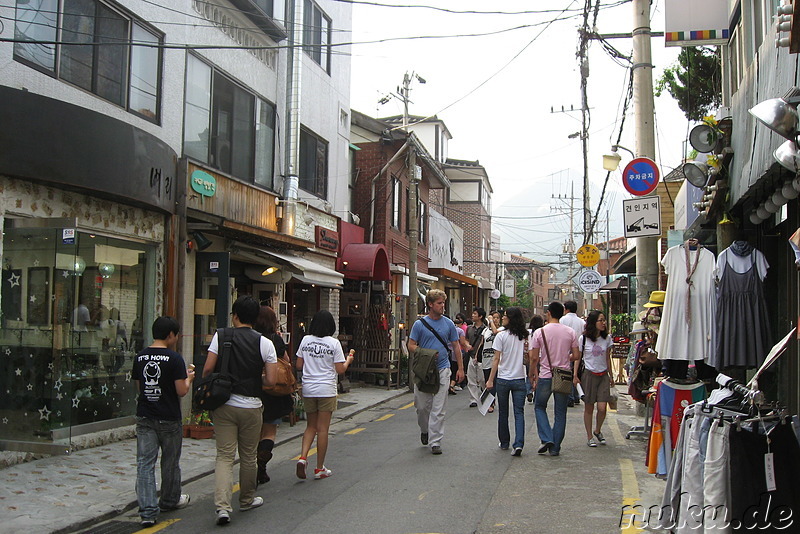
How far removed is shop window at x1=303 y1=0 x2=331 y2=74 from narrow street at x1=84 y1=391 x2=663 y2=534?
10230mm

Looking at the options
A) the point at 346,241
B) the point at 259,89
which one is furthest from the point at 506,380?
the point at 346,241

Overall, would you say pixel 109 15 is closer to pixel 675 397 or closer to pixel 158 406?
pixel 158 406

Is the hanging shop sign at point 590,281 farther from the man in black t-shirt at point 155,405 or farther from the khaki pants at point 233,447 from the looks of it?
the man in black t-shirt at point 155,405

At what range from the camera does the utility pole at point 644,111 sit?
37.0 ft

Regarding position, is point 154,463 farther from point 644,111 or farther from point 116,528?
point 644,111

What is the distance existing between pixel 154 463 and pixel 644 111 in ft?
28.8

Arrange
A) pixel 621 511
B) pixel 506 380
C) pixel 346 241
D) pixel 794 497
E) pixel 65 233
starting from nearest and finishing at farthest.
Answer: pixel 794 497, pixel 621 511, pixel 65 233, pixel 506 380, pixel 346 241

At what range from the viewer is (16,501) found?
659 centimetres

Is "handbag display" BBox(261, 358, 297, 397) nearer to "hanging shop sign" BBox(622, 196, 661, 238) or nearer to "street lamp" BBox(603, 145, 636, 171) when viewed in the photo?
"hanging shop sign" BBox(622, 196, 661, 238)

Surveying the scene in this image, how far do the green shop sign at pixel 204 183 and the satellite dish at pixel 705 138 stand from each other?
291 inches

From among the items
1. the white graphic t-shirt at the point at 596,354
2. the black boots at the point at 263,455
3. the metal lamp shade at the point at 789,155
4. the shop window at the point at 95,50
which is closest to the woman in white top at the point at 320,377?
the black boots at the point at 263,455

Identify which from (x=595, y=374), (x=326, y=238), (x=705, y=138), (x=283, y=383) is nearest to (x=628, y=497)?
(x=595, y=374)

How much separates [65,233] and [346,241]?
37.9 feet

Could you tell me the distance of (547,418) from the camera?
8.86 m
